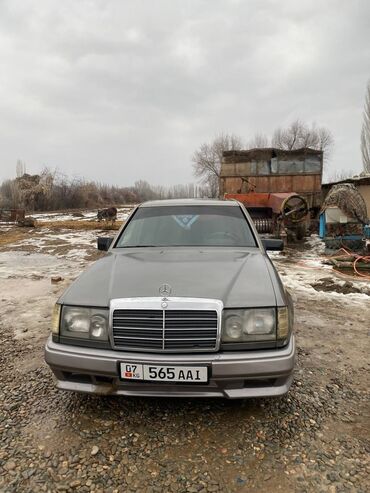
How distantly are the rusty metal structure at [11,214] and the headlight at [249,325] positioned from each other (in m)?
20.3

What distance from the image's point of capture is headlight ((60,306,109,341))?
2281 mm

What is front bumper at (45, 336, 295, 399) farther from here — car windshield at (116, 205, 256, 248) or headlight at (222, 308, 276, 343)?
car windshield at (116, 205, 256, 248)

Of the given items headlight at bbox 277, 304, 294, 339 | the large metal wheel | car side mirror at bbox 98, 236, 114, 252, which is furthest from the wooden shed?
headlight at bbox 277, 304, 294, 339

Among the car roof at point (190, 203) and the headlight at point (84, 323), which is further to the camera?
the car roof at point (190, 203)

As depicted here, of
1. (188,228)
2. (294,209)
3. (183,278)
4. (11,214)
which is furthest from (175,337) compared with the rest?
(11,214)

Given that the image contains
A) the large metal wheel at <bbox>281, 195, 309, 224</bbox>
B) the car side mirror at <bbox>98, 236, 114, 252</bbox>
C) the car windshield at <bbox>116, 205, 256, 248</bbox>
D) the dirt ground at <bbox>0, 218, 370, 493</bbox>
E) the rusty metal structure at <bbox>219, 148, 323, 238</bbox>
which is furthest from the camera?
the rusty metal structure at <bbox>219, 148, 323, 238</bbox>

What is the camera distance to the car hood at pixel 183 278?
7.58ft

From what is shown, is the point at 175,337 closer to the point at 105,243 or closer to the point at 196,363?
the point at 196,363

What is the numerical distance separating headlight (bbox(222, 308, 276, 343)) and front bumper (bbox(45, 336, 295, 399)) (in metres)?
0.09

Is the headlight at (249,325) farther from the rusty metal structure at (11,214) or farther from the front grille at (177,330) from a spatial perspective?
the rusty metal structure at (11,214)

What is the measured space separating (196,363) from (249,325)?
416mm

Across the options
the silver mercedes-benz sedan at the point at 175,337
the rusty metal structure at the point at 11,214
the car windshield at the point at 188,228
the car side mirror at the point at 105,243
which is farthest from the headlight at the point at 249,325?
Answer: the rusty metal structure at the point at 11,214

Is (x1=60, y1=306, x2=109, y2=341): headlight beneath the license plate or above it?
above

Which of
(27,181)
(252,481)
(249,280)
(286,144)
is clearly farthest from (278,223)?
(286,144)
